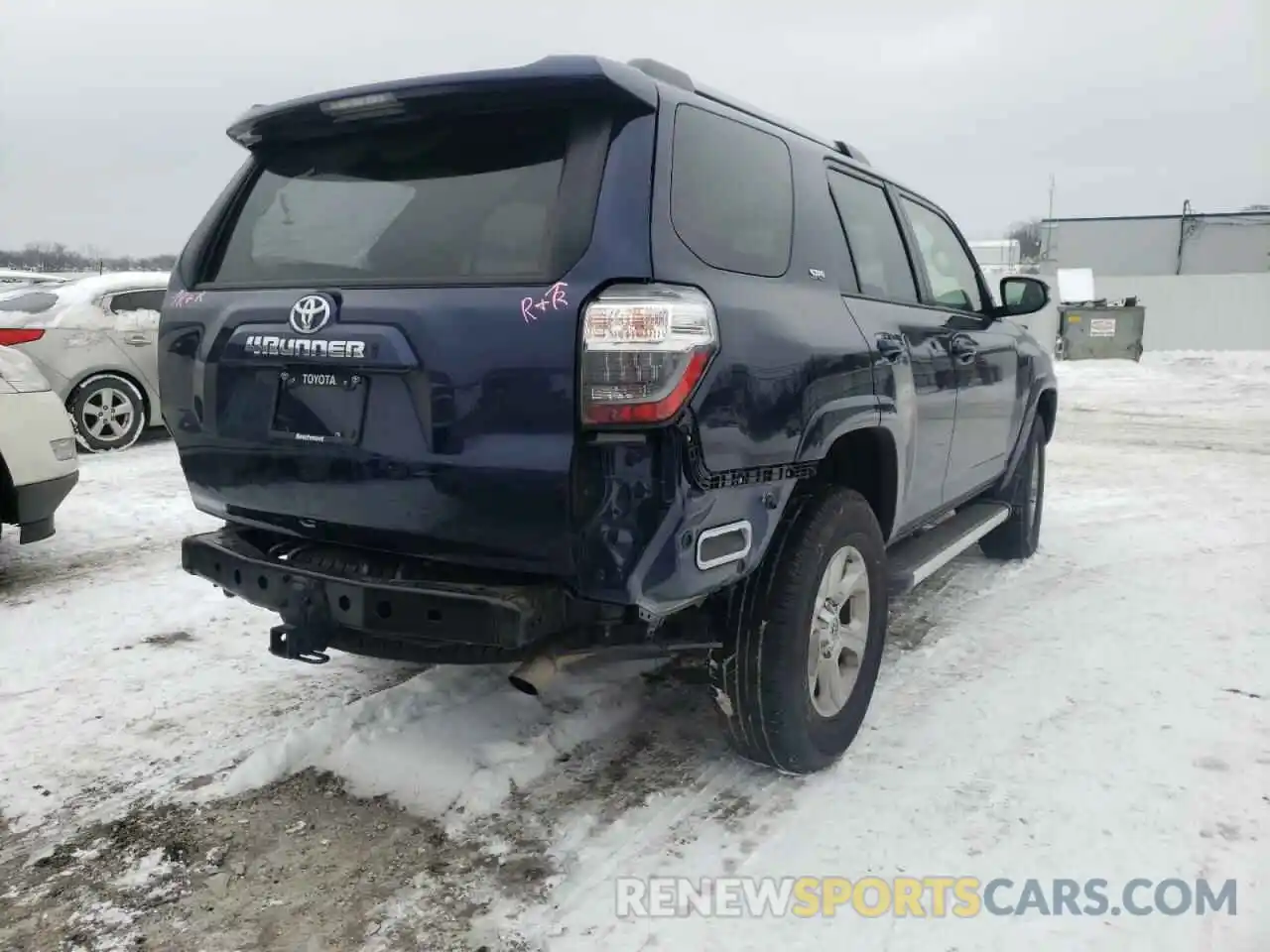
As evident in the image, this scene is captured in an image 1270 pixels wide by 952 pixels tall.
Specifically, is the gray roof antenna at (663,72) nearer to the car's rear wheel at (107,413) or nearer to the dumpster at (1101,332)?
the car's rear wheel at (107,413)

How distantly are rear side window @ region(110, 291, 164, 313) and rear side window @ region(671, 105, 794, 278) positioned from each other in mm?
7992

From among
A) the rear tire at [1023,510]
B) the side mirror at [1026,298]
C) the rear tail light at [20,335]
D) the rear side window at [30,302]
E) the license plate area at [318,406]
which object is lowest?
the rear tire at [1023,510]

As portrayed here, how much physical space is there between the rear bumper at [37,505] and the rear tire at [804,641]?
3.91 m

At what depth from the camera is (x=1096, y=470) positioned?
8867mm

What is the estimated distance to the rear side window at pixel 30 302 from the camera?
8.73 m

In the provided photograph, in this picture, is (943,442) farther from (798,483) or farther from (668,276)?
(668,276)

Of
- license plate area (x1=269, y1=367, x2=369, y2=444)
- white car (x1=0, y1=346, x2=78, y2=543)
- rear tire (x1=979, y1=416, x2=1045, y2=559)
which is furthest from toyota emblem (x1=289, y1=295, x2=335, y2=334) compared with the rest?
rear tire (x1=979, y1=416, x2=1045, y2=559)

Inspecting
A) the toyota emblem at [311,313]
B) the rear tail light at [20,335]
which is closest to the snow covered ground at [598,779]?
the toyota emblem at [311,313]

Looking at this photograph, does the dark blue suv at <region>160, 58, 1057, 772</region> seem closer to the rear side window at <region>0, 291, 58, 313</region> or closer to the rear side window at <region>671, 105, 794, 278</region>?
the rear side window at <region>671, 105, 794, 278</region>

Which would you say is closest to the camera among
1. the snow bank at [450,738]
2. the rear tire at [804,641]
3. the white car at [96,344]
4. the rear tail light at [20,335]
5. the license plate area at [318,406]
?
the license plate area at [318,406]

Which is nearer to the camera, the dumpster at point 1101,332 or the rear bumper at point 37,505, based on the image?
the rear bumper at point 37,505

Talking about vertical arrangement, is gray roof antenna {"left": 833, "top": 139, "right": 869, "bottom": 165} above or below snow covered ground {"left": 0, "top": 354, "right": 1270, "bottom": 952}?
above

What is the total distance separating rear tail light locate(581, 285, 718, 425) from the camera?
221 cm

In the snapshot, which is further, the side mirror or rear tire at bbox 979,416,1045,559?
rear tire at bbox 979,416,1045,559
